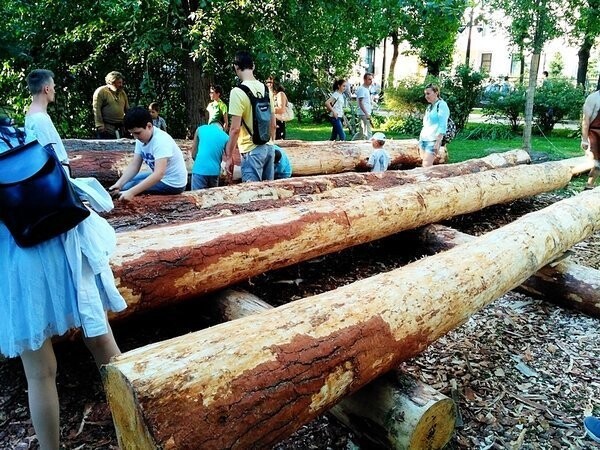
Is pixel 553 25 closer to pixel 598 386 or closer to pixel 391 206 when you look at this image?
pixel 391 206

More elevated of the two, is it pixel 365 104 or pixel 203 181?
pixel 365 104

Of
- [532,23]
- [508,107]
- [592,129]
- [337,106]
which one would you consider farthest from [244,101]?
[508,107]

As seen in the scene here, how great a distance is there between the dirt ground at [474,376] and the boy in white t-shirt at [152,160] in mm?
1230

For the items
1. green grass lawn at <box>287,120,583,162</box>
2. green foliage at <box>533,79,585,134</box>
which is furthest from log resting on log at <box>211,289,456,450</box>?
green foliage at <box>533,79,585,134</box>

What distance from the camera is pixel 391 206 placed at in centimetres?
457

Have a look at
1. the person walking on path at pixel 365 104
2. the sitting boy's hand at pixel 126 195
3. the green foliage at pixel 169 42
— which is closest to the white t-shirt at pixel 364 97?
the person walking on path at pixel 365 104

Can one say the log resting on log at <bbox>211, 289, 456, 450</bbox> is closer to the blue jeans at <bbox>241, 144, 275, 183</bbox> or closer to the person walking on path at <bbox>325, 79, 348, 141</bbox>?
the blue jeans at <bbox>241, 144, 275, 183</bbox>

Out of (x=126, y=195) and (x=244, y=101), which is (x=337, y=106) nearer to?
(x=244, y=101)

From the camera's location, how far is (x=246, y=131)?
5508 millimetres

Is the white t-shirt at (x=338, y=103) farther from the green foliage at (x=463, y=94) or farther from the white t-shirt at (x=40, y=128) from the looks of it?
the white t-shirt at (x=40, y=128)

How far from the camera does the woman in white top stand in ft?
35.7

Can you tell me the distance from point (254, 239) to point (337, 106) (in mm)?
8165

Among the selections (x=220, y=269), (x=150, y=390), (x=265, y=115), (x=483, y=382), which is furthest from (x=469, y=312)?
(x=265, y=115)

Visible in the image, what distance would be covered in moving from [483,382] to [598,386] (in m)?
0.74
